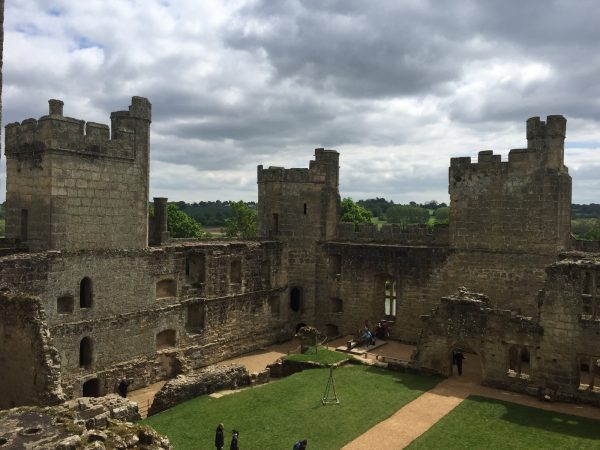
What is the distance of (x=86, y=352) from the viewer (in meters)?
22.0

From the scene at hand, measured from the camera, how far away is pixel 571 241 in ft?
84.2

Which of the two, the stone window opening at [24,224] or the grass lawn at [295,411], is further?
the stone window opening at [24,224]

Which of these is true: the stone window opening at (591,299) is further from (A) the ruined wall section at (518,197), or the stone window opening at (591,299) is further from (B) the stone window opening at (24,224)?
(B) the stone window opening at (24,224)

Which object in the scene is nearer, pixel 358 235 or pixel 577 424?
pixel 577 424

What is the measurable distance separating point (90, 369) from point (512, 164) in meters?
20.6

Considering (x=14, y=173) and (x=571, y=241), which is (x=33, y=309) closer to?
(x=14, y=173)

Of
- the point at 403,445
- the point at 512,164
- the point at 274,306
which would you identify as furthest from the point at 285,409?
the point at 512,164

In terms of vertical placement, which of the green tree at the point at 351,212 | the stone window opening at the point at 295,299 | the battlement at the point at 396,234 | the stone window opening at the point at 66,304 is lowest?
the stone window opening at the point at 295,299

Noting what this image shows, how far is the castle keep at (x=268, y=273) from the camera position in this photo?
66.6 feet

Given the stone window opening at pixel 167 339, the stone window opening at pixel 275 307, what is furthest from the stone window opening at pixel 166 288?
the stone window opening at pixel 275 307

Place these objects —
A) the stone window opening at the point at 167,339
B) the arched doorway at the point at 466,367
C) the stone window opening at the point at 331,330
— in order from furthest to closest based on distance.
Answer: the stone window opening at the point at 331,330
the stone window opening at the point at 167,339
the arched doorway at the point at 466,367

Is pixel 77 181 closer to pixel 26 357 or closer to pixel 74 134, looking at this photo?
pixel 74 134

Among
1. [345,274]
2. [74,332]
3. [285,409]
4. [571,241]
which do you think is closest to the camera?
[285,409]

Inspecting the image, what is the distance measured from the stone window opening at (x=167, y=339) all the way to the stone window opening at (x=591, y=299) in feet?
56.4
